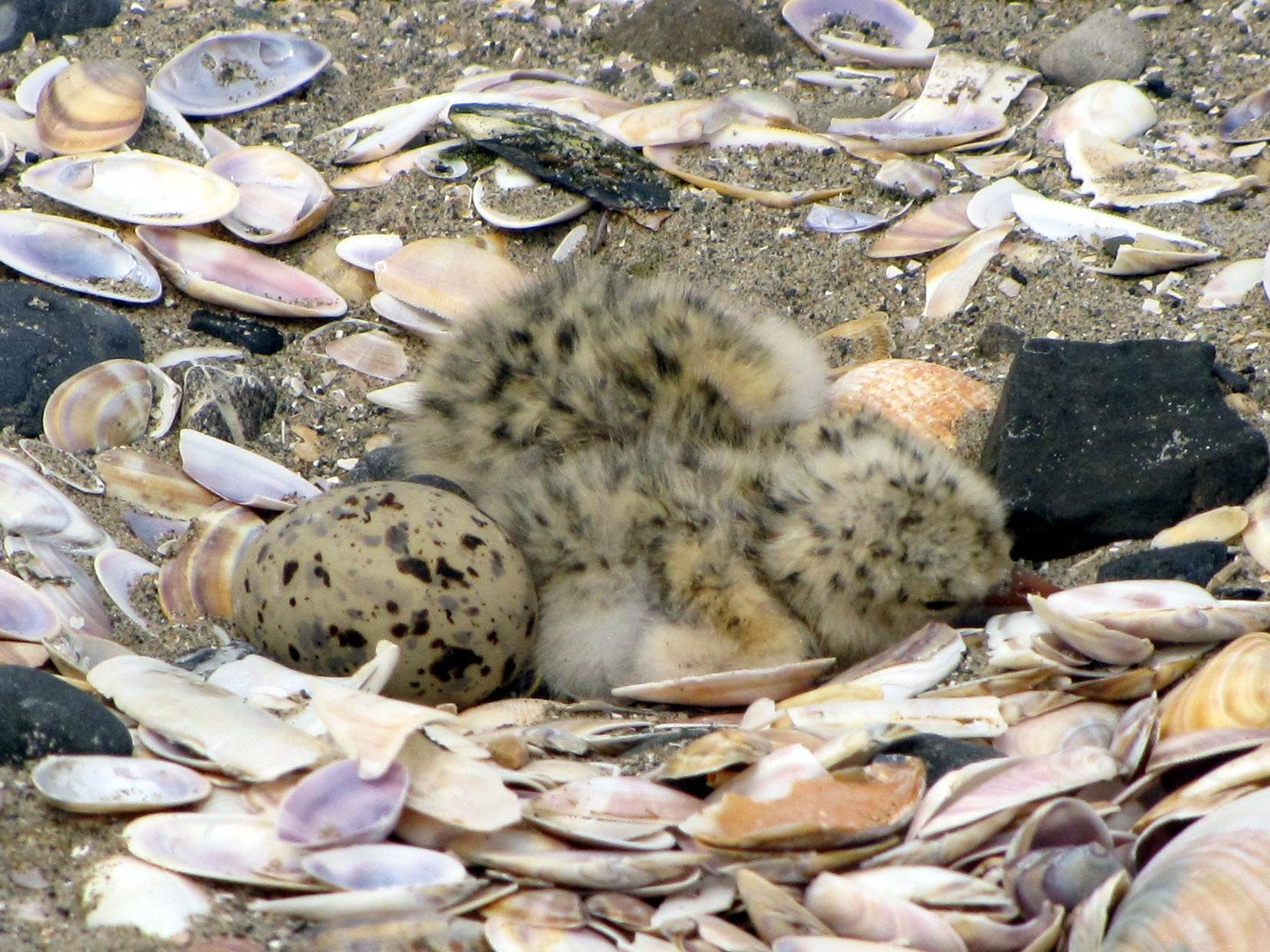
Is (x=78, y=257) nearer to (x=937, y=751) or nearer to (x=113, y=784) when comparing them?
(x=113, y=784)

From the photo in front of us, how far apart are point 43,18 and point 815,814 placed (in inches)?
154

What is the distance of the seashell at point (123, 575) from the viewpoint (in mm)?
3078

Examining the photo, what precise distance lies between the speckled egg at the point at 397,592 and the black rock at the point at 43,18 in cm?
266

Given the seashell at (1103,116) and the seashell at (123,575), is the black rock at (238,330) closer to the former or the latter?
the seashell at (123,575)

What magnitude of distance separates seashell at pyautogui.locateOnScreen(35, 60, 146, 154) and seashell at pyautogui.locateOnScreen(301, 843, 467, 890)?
284 cm

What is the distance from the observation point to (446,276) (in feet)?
13.5

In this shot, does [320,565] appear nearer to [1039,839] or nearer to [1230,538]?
[1039,839]

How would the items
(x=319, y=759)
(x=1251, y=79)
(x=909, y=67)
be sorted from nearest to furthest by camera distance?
(x=319, y=759) → (x=1251, y=79) → (x=909, y=67)

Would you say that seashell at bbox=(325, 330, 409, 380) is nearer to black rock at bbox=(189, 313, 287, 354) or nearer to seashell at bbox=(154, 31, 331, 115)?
black rock at bbox=(189, 313, 287, 354)

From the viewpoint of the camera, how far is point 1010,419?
3217 mm

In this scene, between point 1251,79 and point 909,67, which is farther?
point 909,67

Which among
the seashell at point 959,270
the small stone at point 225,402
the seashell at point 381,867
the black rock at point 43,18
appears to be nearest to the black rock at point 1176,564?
the seashell at point 959,270

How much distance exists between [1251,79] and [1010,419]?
2.03 meters

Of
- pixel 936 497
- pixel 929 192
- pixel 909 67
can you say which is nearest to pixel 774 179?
pixel 929 192
